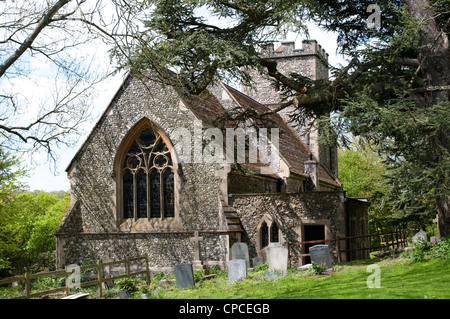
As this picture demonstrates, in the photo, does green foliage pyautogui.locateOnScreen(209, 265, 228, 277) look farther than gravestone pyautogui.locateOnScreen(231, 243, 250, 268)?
Yes

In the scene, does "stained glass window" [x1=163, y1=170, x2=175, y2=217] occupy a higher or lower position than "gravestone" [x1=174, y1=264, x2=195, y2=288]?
higher

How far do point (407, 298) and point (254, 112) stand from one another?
8257 mm

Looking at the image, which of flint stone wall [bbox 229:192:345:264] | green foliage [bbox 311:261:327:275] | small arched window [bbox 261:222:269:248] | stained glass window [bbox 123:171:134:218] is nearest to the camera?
green foliage [bbox 311:261:327:275]

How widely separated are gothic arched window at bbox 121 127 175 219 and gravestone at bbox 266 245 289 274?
5638mm

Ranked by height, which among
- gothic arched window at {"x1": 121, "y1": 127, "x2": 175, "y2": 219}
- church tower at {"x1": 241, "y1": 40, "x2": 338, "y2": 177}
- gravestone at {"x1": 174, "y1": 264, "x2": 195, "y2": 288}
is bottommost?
gravestone at {"x1": 174, "y1": 264, "x2": 195, "y2": 288}

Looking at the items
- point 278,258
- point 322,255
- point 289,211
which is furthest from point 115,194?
point 322,255

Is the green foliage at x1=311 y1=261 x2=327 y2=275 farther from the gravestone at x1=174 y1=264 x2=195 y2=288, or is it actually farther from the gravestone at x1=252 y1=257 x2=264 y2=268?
the gravestone at x1=252 y1=257 x2=264 y2=268

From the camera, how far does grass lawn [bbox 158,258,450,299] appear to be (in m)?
8.84

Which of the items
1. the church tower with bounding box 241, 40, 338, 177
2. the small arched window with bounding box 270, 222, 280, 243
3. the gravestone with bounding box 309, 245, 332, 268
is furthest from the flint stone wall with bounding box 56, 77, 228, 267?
the church tower with bounding box 241, 40, 338, 177

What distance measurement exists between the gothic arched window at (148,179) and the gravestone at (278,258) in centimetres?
564

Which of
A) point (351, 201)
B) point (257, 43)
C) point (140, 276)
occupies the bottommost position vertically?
point (140, 276)
